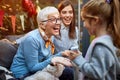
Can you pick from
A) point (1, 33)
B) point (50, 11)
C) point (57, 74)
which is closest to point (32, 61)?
point (57, 74)

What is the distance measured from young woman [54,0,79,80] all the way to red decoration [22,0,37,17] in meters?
0.38

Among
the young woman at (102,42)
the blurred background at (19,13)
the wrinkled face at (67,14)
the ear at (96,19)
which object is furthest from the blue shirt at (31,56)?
the blurred background at (19,13)

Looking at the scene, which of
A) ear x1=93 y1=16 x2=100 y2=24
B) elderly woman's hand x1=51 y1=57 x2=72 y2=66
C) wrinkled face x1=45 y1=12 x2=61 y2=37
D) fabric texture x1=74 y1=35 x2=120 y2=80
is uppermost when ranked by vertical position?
ear x1=93 y1=16 x2=100 y2=24

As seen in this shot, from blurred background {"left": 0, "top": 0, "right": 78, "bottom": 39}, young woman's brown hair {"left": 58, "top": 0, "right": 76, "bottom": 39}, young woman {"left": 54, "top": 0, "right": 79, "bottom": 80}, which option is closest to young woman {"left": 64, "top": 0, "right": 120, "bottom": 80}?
young woman {"left": 54, "top": 0, "right": 79, "bottom": 80}

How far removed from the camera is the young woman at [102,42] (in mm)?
2135

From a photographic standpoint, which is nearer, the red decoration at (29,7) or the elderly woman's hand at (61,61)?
the elderly woman's hand at (61,61)

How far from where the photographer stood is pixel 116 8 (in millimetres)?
2225

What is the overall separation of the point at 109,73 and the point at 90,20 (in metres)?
0.41

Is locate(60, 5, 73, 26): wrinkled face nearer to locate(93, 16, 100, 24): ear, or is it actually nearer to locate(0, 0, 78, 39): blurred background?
locate(0, 0, 78, 39): blurred background

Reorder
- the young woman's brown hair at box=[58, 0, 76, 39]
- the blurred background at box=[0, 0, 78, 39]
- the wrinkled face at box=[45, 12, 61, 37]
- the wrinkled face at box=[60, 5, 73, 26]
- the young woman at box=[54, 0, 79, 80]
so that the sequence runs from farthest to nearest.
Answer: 1. the blurred background at box=[0, 0, 78, 39]
2. the wrinkled face at box=[60, 5, 73, 26]
3. the young woman's brown hair at box=[58, 0, 76, 39]
4. the young woman at box=[54, 0, 79, 80]
5. the wrinkled face at box=[45, 12, 61, 37]

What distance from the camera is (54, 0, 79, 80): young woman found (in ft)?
Answer: 12.3

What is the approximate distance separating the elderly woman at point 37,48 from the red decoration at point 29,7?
1.15 m

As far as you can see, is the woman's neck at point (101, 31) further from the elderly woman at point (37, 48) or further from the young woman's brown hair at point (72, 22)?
the young woman's brown hair at point (72, 22)

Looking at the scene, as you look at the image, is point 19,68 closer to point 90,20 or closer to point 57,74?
point 57,74
